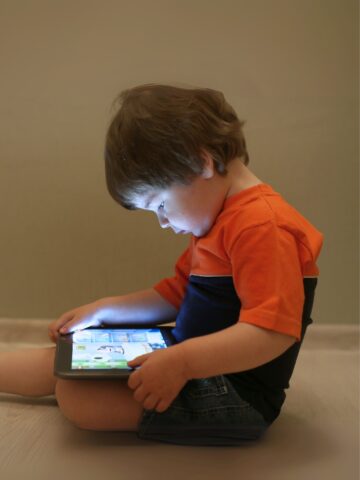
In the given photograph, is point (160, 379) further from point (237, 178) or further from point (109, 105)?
point (109, 105)

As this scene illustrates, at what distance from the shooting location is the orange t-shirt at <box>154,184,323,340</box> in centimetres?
62

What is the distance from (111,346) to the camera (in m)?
0.76

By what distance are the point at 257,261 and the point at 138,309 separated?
12.4 inches

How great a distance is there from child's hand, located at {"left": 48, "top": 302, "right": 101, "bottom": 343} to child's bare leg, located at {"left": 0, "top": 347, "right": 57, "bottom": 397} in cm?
5

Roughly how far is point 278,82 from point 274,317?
62 centimetres

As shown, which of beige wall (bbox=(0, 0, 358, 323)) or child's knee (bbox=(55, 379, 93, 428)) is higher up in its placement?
beige wall (bbox=(0, 0, 358, 323))

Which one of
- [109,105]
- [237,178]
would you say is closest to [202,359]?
[237,178]

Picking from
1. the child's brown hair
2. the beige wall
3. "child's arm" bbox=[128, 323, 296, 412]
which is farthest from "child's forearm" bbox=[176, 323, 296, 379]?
the beige wall

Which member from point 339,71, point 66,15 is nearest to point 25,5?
point 66,15

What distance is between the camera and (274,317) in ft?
2.01

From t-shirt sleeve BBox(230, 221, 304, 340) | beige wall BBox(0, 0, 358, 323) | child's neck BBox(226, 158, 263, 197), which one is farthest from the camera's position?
beige wall BBox(0, 0, 358, 323)

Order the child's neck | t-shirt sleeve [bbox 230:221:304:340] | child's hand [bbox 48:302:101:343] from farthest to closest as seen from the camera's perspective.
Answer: child's hand [bbox 48:302:101:343], the child's neck, t-shirt sleeve [bbox 230:221:304:340]

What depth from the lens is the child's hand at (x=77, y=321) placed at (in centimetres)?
84

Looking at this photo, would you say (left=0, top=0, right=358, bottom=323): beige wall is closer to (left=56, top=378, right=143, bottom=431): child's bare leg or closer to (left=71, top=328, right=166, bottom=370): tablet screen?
(left=71, top=328, right=166, bottom=370): tablet screen
